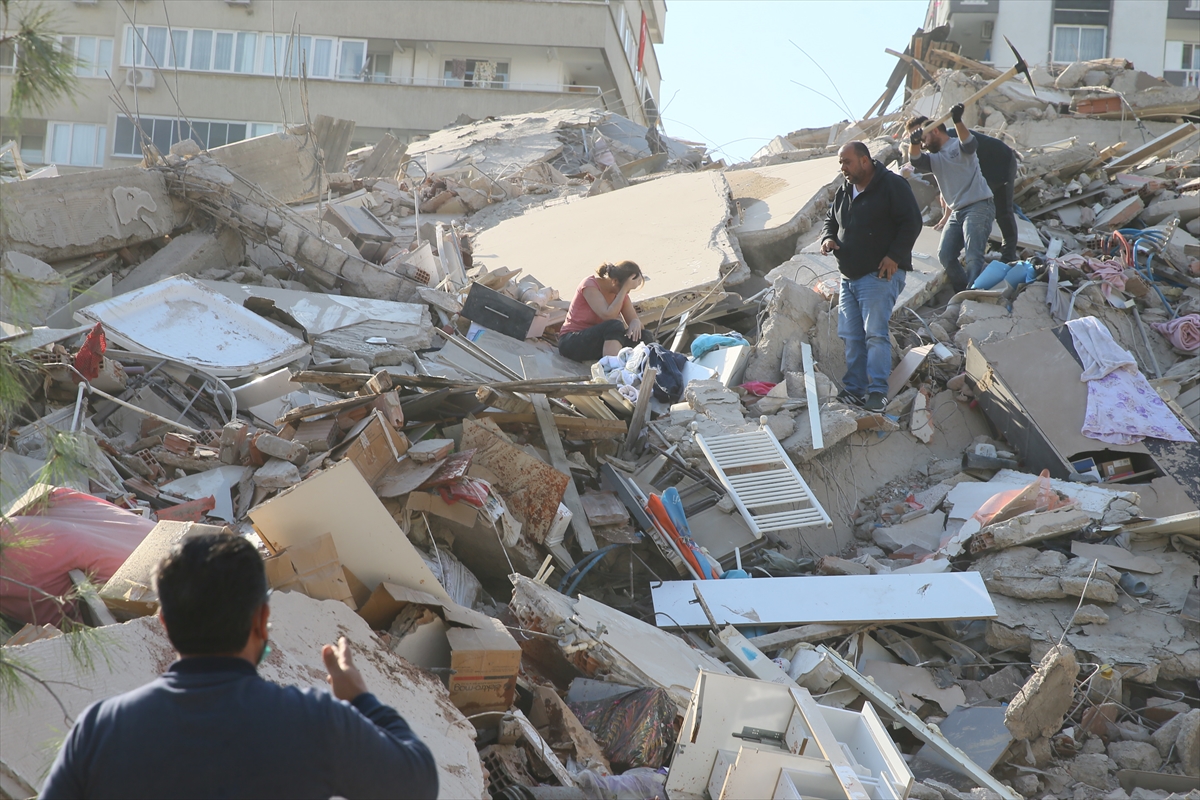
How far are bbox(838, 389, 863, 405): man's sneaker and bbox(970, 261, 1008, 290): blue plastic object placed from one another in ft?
5.87

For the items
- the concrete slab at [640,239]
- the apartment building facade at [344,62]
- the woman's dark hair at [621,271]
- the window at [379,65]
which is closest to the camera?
the woman's dark hair at [621,271]

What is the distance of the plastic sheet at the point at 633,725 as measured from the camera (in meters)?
3.55

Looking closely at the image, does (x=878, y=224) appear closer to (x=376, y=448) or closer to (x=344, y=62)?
(x=376, y=448)

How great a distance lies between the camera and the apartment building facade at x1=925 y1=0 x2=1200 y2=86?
28578 mm

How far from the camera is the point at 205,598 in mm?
1462

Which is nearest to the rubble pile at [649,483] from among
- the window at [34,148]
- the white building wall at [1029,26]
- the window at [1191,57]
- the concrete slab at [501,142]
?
the concrete slab at [501,142]

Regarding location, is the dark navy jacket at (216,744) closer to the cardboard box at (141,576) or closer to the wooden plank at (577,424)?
the cardboard box at (141,576)

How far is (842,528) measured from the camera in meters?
6.09

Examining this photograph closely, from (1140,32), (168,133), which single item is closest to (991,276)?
(168,133)

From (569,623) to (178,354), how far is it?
10.9 feet

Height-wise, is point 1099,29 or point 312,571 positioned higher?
point 1099,29

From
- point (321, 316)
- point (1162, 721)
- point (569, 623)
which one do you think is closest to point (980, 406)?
point (1162, 721)

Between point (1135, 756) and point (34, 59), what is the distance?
4678 millimetres

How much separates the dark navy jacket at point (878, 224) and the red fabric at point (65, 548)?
14.7 feet
